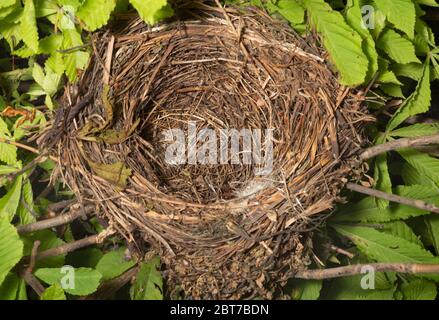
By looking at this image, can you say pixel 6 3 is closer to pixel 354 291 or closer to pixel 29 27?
pixel 29 27

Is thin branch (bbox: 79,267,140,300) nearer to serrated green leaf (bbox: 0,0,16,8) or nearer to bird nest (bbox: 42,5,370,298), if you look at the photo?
bird nest (bbox: 42,5,370,298)

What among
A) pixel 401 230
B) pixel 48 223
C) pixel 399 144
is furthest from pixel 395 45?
pixel 48 223

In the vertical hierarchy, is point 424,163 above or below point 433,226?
above

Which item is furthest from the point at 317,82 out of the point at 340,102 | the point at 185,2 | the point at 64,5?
the point at 64,5

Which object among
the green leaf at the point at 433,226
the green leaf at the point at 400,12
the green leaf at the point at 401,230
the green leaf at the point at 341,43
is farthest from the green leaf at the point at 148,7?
the green leaf at the point at 433,226

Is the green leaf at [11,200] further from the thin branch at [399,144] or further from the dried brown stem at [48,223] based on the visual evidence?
the thin branch at [399,144]

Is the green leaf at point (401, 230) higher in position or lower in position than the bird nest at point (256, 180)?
lower
